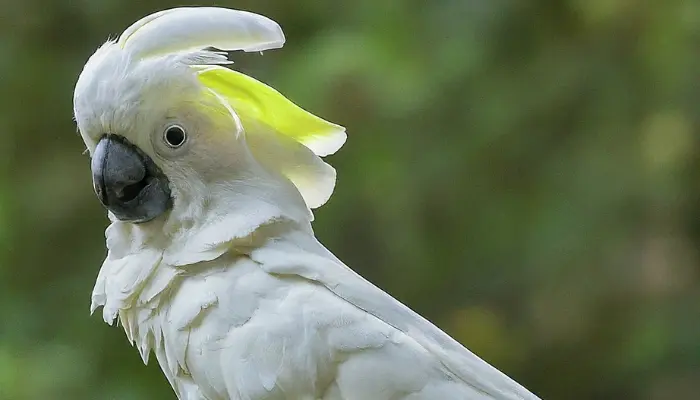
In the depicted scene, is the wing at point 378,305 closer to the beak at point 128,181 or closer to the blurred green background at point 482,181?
the beak at point 128,181

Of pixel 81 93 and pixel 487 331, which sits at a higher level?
pixel 81 93

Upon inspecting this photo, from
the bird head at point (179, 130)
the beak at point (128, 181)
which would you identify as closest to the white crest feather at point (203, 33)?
the bird head at point (179, 130)

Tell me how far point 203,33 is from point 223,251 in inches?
9.6

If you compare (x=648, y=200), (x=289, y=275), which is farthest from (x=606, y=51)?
(x=289, y=275)

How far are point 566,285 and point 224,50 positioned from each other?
118cm

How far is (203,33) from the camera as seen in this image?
0.97m

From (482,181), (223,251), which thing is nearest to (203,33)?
(223,251)

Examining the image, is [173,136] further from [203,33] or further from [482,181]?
[482,181]

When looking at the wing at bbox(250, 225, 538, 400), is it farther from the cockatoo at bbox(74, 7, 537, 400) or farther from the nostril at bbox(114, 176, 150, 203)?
the nostril at bbox(114, 176, 150, 203)

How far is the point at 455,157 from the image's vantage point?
6.27 feet

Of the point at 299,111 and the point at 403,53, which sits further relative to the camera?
the point at 403,53

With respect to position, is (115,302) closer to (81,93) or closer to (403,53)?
(81,93)

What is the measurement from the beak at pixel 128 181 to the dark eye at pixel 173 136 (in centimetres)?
3

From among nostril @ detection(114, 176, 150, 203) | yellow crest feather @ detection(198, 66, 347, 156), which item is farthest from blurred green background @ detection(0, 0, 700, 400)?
nostril @ detection(114, 176, 150, 203)
